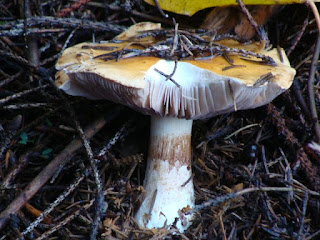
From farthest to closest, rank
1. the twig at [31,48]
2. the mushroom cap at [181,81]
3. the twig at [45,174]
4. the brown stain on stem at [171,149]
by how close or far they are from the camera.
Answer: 1. the twig at [31,48]
2. the brown stain on stem at [171,149]
3. the twig at [45,174]
4. the mushroom cap at [181,81]

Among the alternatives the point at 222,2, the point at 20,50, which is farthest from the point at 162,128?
the point at 20,50

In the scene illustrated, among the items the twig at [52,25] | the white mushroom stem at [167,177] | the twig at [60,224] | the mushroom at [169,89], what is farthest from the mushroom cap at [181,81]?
the twig at [60,224]

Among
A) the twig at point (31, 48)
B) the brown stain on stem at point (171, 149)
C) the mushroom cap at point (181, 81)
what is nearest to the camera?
the mushroom cap at point (181, 81)

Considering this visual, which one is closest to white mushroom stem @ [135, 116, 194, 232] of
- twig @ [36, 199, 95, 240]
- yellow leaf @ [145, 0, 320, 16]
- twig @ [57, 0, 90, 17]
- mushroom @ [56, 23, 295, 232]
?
mushroom @ [56, 23, 295, 232]

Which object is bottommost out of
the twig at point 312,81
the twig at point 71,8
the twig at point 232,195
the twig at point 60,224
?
the twig at point 60,224

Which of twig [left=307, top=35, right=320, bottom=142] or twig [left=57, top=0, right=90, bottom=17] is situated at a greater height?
twig [left=57, top=0, right=90, bottom=17]

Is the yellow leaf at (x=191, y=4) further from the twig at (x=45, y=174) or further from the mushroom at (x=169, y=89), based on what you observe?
the twig at (x=45, y=174)

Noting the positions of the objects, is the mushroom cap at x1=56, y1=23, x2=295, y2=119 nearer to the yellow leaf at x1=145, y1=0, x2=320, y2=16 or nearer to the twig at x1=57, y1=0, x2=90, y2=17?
the yellow leaf at x1=145, y1=0, x2=320, y2=16

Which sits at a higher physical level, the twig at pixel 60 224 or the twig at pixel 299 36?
the twig at pixel 299 36
